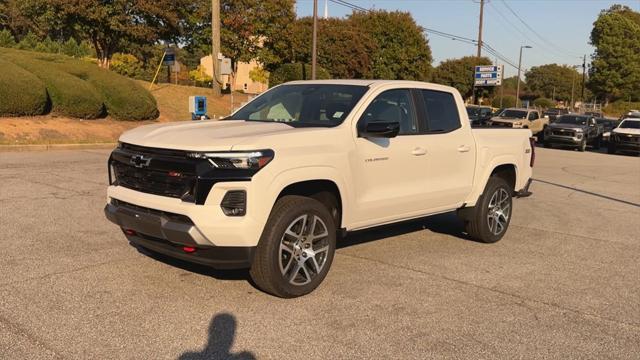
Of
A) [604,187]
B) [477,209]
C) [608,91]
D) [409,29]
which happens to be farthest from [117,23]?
[608,91]

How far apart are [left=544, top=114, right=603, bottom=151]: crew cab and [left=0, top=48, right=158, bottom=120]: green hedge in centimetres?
1777

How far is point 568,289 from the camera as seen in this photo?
5555 millimetres

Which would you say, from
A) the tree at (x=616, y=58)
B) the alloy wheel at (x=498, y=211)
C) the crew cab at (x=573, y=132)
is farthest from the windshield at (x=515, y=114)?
the tree at (x=616, y=58)

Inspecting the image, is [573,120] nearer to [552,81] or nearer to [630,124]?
[630,124]

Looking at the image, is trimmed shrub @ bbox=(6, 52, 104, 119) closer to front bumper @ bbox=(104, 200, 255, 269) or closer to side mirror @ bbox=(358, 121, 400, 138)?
front bumper @ bbox=(104, 200, 255, 269)

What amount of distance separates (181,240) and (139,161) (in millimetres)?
804

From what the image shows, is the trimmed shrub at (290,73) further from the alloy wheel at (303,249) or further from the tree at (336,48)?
the alloy wheel at (303,249)

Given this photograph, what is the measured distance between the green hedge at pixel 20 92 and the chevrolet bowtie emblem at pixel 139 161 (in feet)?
45.9

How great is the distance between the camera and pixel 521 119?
96.7 feet

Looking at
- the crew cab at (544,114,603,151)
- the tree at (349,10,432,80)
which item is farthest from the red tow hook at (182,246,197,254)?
the tree at (349,10,432,80)

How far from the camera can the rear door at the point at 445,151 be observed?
20.4ft

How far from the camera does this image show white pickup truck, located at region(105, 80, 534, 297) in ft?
14.4

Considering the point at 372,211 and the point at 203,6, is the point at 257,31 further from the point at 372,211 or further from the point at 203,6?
the point at 372,211

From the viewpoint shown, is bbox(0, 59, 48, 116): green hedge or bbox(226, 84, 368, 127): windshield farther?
bbox(0, 59, 48, 116): green hedge
